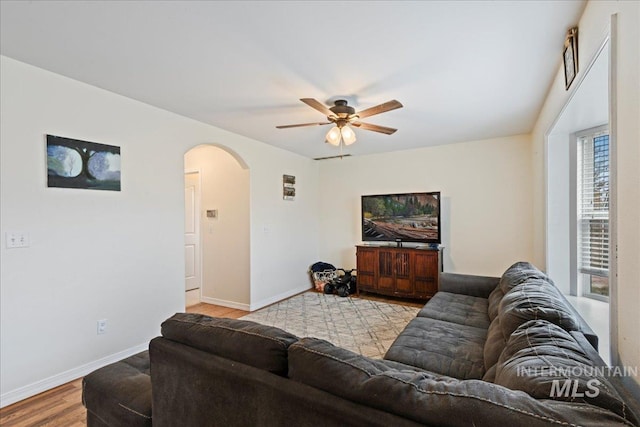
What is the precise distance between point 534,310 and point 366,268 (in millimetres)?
3267

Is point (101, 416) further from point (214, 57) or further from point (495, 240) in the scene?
point (495, 240)

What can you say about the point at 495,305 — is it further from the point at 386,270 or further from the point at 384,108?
the point at 386,270

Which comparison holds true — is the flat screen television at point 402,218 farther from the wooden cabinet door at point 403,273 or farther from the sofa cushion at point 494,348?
the sofa cushion at point 494,348

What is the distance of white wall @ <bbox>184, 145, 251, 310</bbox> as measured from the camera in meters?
4.31

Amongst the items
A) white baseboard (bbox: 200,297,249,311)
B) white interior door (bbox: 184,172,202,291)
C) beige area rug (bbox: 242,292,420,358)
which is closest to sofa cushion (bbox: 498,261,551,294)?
beige area rug (bbox: 242,292,420,358)

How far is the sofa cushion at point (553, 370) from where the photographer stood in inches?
32.4

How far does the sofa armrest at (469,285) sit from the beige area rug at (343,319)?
73 centimetres

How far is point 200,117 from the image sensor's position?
336cm

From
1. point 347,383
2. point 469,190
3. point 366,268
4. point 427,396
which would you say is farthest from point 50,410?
point 469,190

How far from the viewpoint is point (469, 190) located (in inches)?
179

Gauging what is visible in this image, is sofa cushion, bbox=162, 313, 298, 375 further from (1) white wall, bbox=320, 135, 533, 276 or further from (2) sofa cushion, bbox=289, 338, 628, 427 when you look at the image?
(1) white wall, bbox=320, 135, 533, 276

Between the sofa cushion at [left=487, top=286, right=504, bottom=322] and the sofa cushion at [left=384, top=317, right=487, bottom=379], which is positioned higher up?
the sofa cushion at [left=487, top=286, right=504, bottom=322]

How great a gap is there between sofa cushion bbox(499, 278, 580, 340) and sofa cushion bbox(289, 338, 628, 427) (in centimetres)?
86

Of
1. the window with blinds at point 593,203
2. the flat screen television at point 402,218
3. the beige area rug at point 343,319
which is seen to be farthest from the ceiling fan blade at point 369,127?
the beige area rug at point 343,319
